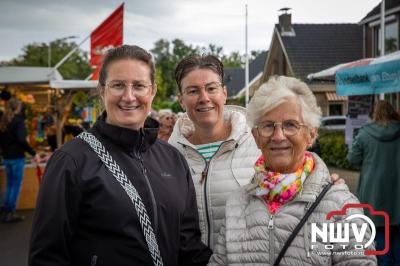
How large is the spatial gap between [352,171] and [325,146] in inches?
87.1

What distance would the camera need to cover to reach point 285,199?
77.3 inches

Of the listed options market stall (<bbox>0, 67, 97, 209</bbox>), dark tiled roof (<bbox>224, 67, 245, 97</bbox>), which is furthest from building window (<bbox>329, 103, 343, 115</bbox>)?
market stall (<bbox>0, 67, 97, 209</bbox>)

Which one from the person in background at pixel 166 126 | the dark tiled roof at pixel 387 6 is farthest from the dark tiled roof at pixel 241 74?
the person in background at pixel 166 126

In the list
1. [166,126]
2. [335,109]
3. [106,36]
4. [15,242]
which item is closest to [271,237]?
[166,126]

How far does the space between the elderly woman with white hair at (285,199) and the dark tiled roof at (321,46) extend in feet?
95.1

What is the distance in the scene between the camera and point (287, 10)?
34.8 m

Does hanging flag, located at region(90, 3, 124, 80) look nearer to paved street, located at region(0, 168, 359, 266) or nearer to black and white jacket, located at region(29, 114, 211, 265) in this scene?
paved street, located at region(0, 168, 359, 266)

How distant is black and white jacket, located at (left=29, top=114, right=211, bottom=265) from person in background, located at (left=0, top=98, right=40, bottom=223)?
6.92 meters

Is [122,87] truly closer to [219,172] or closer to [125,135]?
[125,135]

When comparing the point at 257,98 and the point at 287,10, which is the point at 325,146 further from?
the point at 287,10

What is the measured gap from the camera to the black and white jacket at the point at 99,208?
194 centimetres

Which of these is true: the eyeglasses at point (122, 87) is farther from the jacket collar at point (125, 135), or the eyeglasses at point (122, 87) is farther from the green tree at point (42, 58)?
the green tree at point (42, 58)

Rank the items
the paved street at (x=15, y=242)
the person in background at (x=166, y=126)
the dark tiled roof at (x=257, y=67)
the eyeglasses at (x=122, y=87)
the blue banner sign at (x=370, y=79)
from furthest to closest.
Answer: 1. the dark tiled roof at (x=257, y=67)
2. the person in background at (x=166, y=126)
3. the paved street at (x=15, y=242)
4. the blue banner sign at (x=370, y=79)
5. the eyeglasses at (x=122, y=87)

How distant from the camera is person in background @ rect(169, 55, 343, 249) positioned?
2.60 m
